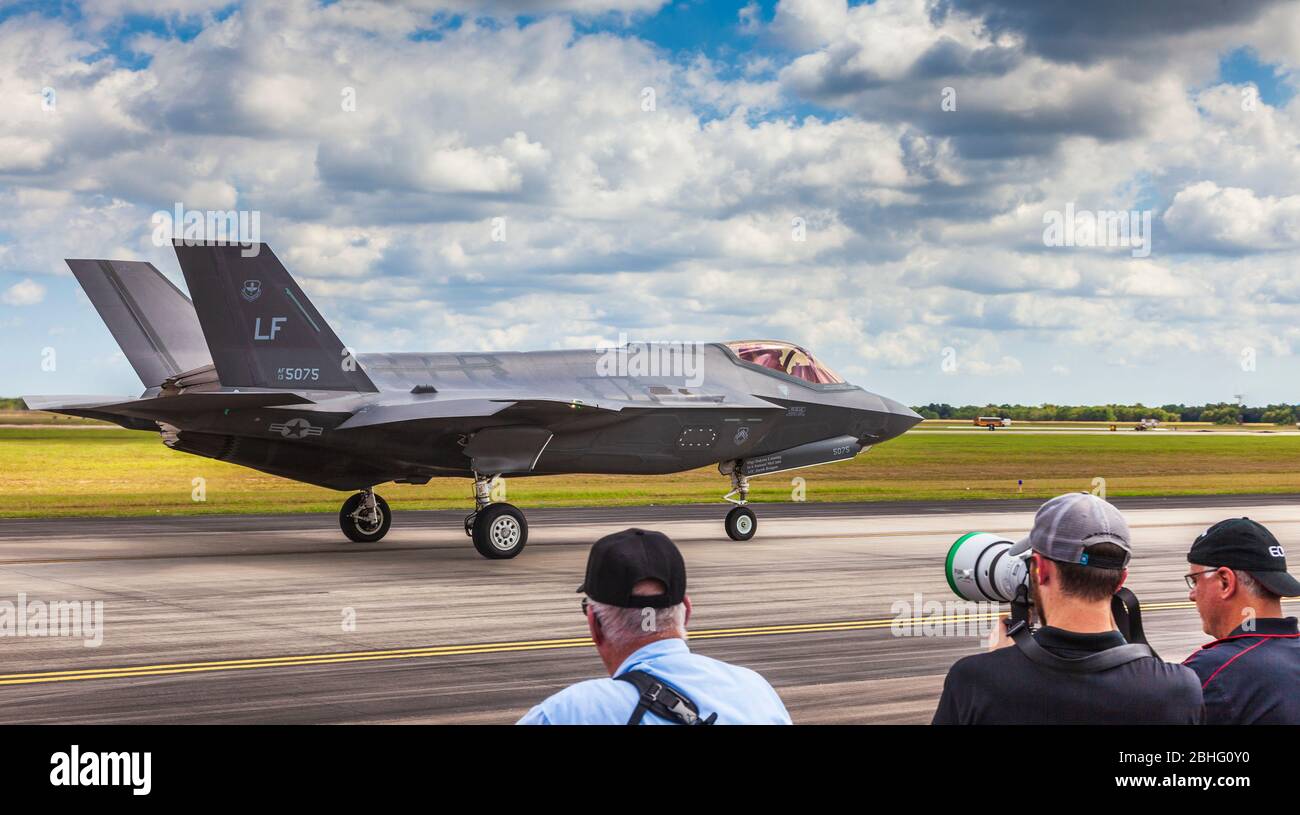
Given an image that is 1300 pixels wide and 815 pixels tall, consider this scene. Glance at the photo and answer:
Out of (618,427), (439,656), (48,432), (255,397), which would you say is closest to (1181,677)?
(439,656)

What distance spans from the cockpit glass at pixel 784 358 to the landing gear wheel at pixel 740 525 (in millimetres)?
2925

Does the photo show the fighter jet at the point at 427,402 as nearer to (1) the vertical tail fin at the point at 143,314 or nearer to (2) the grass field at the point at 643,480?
(1) the vertical tail fin at the point at 143,314

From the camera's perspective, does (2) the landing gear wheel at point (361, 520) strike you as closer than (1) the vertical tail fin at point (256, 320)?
No

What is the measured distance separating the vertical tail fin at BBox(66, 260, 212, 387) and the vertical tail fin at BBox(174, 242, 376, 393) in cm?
428

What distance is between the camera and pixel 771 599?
16141mm

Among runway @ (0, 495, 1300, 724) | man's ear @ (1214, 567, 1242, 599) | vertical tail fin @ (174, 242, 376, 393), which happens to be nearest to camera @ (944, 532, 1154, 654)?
man's ear @ (1214, 567, 1242, 599)

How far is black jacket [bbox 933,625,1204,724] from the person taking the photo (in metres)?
3.80

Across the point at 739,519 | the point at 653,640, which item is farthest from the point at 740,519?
the point at 653,640

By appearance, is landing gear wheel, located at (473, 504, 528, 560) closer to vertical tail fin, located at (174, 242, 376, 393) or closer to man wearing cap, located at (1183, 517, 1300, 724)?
vertical tail fin, located at (174, 242, 376, 393)

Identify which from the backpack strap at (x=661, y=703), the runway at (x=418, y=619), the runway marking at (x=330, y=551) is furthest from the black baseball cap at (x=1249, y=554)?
the runway marking at (x=330, y=551)

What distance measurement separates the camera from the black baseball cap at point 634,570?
3770mm

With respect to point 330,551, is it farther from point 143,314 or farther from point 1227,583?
point 1227,583
